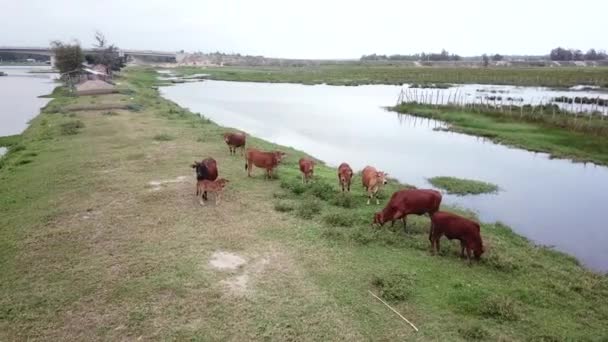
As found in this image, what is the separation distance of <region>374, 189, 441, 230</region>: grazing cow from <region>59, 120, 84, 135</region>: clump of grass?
1870 centimetres

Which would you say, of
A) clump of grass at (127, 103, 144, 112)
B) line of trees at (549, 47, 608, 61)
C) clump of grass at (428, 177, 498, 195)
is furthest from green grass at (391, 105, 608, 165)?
line of trees at (549, 47, 608, 61)

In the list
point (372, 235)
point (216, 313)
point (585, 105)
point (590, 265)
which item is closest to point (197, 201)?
point (372, 235)

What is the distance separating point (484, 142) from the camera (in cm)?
2638

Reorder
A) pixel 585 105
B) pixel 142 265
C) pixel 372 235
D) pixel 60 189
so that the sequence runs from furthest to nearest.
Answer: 1. pixel 585 105
2. pixel 60 189
3. pixel 372 235
4. pixel 142 265

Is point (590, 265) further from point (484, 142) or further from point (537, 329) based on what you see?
point (484, 142)

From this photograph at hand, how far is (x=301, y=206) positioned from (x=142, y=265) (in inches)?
178

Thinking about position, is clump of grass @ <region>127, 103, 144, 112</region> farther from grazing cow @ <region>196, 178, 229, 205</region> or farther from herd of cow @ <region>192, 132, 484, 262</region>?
grazing cow @ <region>196, 178, 229, 205</region>


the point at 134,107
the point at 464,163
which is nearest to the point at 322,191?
the point at 464,163

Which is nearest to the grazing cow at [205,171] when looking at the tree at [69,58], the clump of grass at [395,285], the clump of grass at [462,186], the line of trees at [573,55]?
the clump of grass at [395,285]

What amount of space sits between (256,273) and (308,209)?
139 inches

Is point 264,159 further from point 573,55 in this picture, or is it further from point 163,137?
point 573,55

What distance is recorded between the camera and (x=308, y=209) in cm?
1169

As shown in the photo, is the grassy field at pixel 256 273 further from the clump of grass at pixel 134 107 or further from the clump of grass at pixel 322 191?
the clump of grass at pixel 134 107

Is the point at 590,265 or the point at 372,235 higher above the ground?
the point at 372,235
